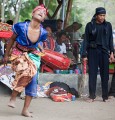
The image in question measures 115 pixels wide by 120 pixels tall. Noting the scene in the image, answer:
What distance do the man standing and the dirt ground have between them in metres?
0.39

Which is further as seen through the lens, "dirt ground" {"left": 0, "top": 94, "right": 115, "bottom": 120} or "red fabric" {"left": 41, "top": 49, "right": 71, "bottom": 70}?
"red fabric" {"left": 41, "top": 49, "right": 71, "bottom": 70}

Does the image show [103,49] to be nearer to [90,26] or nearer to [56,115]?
[90,26]

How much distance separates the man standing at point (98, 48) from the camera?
7.13 metres

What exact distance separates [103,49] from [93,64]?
0.34 metres

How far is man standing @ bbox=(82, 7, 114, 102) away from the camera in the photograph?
23.4ft

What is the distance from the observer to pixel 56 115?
237 inches

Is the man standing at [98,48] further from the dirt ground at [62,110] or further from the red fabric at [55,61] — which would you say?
the red fabric at [55,61]

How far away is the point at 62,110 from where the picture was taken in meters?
6.45

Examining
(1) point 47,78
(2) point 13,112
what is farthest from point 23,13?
(2) point 13,112

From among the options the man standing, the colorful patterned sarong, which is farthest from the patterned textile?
the man standing

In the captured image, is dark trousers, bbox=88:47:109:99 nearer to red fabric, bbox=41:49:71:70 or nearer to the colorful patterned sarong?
red fabric, bbox=41:49:71:70

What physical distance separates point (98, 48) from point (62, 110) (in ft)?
4.76

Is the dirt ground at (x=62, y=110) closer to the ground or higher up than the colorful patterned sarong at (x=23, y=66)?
closer to the ground

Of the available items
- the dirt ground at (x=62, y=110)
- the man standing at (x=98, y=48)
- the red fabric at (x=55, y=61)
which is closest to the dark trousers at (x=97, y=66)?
the man standing at (x=98, y=48)
